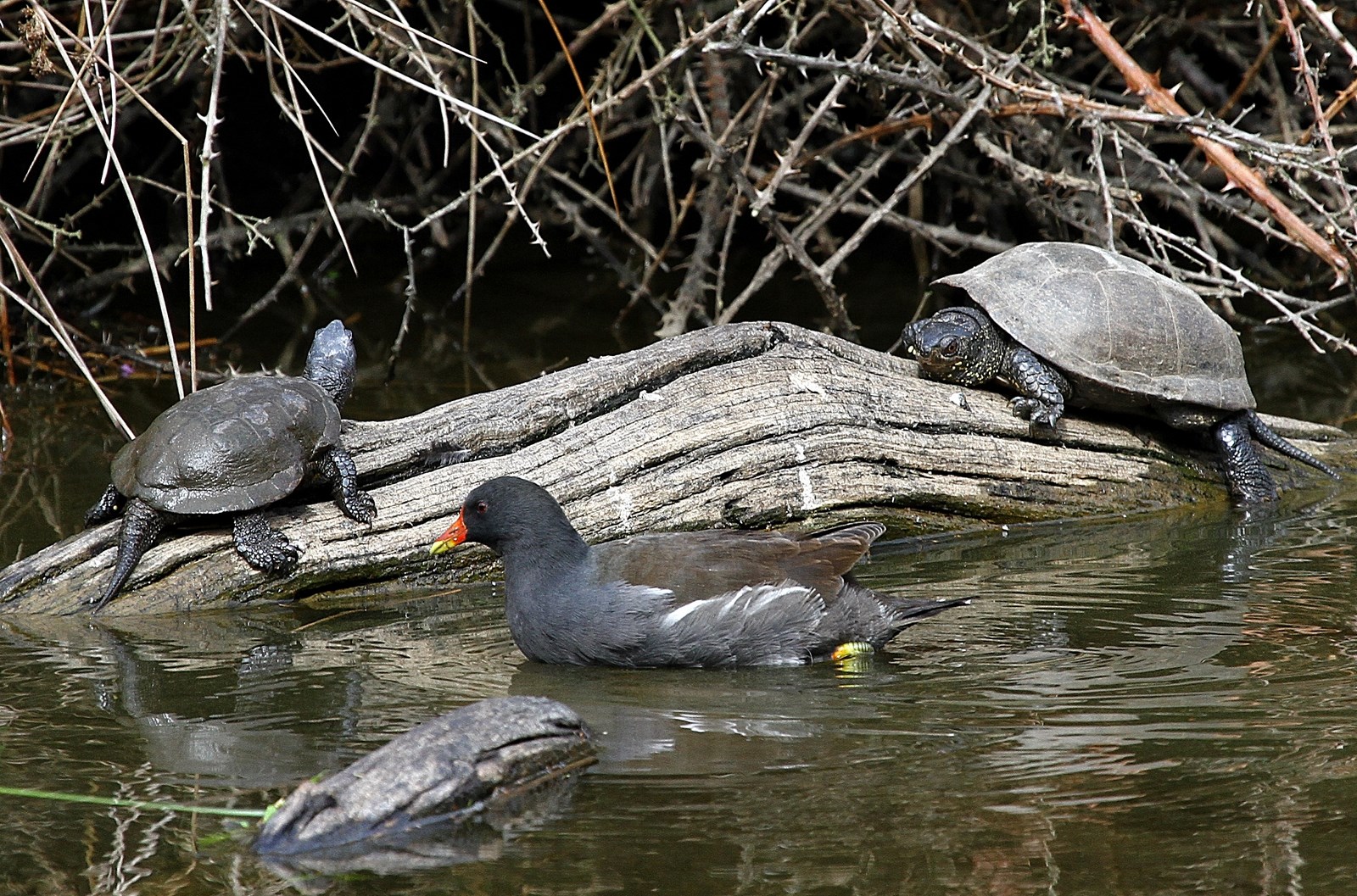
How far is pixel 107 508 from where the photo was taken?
5.77 metres

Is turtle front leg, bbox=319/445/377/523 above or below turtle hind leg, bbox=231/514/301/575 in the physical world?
above

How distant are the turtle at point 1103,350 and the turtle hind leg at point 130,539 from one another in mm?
3389

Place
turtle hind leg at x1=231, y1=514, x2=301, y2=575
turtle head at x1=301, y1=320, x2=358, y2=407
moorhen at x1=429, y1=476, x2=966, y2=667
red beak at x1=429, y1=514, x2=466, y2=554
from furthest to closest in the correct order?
turtle head at x1=301, y1=320, x2=358, y2=407
turtle hind leg at x1=231, y1=514, x2=301, y2=575
red beak at x1=429, y1=514, x2=466, y2=554
moorhen at x1=429, y1=476, x2=966, y2=667

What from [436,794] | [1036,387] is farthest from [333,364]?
[436,794]

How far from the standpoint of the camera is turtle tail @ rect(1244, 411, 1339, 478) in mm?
6621

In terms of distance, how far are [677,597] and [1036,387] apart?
2403mm

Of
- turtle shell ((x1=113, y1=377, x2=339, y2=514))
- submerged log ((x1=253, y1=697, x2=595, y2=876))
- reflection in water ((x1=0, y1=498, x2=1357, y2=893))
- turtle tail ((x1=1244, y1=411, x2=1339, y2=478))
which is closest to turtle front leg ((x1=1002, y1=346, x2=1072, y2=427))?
reflection in water ((x1=0, y1=498, x2=1357, y2=893))

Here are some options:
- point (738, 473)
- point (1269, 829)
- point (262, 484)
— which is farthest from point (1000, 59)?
point (1269, 829)

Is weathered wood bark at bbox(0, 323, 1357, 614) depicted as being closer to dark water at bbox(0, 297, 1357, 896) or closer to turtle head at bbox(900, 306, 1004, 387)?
turtle head at bbox(900, 306, 1004, 387)

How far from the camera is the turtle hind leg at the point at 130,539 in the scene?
215 inches

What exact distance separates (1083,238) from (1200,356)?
2.91 meters

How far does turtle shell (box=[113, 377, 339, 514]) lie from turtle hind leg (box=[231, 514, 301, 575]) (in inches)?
4.8

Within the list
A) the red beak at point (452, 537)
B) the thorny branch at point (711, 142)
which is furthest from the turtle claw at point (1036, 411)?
the red beak at point (452, 537)

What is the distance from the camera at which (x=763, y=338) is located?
21.0ft
